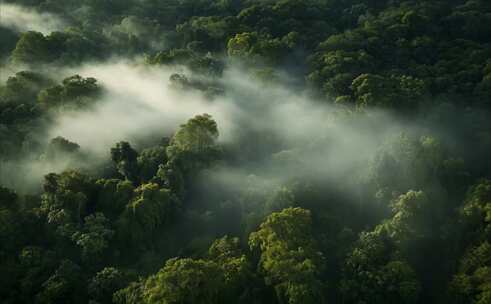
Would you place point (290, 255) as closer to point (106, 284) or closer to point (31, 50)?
point (106, 284)

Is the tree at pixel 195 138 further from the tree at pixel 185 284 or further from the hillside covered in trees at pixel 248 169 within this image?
the tree at pixel 185 284

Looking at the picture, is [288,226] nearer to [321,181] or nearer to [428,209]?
[321,181]

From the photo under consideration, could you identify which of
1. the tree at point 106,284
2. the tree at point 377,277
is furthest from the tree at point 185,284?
the tree at point 377,277

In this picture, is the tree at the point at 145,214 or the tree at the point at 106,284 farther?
the tree at the point at 145,214

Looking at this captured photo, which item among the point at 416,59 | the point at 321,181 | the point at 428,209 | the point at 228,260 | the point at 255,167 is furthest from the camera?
the point at 416,59

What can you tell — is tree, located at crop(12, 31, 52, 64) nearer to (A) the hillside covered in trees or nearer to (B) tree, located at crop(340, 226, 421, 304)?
(A) the hillside covered in trees

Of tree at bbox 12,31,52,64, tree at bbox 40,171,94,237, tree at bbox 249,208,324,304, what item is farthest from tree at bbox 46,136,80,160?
tree at bbox 12,31,52,64

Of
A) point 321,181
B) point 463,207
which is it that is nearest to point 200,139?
point 321,181
